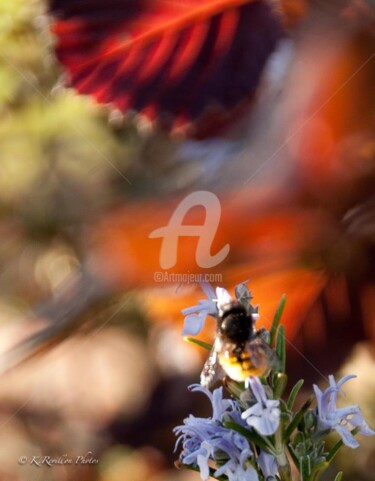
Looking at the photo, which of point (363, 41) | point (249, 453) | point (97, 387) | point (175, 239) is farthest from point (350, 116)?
point (249, 453)

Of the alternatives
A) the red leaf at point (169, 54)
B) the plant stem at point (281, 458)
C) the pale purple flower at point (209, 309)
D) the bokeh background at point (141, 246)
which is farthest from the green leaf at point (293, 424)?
the red leaf at point (169, 54)

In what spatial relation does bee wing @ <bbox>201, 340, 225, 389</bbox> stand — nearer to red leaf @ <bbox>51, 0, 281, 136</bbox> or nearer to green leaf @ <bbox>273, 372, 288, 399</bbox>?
green leaf @ <bbox>273, 372, 288, 399</bbox>

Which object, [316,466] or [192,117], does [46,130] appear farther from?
[316,466]

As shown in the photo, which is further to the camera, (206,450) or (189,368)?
(189,368)

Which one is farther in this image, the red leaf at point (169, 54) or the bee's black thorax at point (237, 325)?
the red leaf at point (169, 54)

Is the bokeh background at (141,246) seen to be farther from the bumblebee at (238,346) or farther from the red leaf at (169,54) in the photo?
the bumblebee at (238,346)

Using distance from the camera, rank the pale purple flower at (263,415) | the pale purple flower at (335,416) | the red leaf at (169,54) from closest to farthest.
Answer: the pale purple flower at (263,415)
the pale purple flower at (335,416)
the red leaf at (169,54)

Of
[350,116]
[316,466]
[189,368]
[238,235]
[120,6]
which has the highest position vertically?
[120,6]
